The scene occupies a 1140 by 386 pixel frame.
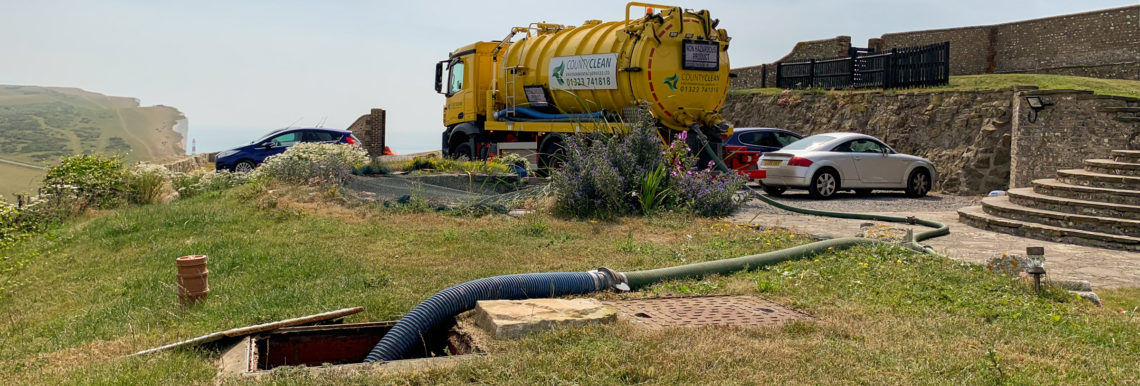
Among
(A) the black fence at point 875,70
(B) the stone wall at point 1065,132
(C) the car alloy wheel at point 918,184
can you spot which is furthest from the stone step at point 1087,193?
(A) the black fence at point 875,70

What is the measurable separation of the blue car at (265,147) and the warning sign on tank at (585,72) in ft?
24.5

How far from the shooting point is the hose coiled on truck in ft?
16.2

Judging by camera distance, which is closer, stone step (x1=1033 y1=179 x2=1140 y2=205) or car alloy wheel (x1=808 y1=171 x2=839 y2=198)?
stone step (x1=1033 y1=179 x2=1140 y2=205)

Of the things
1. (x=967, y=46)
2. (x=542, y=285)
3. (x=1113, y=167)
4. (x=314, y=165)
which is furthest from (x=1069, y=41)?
(x=542, y=285)

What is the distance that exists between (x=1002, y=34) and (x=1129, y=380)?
2657 centimetres

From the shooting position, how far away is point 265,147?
71.8 ft

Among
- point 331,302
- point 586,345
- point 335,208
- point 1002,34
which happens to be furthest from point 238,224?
point 1002,34

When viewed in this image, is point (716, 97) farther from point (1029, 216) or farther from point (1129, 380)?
point (1129, 380)

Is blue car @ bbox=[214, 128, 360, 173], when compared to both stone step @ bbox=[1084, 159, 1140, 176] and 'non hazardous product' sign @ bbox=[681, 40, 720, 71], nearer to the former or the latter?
'non hazardous product' sign @ bbox=[681, 40, 720, 71]

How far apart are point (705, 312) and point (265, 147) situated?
1866cm

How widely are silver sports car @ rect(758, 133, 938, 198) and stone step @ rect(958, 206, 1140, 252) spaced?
383 centimetres

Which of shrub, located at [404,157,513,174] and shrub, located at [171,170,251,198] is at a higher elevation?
shrub, located at [404,157,513,174]

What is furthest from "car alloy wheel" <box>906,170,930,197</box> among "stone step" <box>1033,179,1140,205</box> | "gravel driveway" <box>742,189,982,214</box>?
"stone step" <box>1033,179,1140,205</box>

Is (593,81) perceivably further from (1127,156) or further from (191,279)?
(191,279)
